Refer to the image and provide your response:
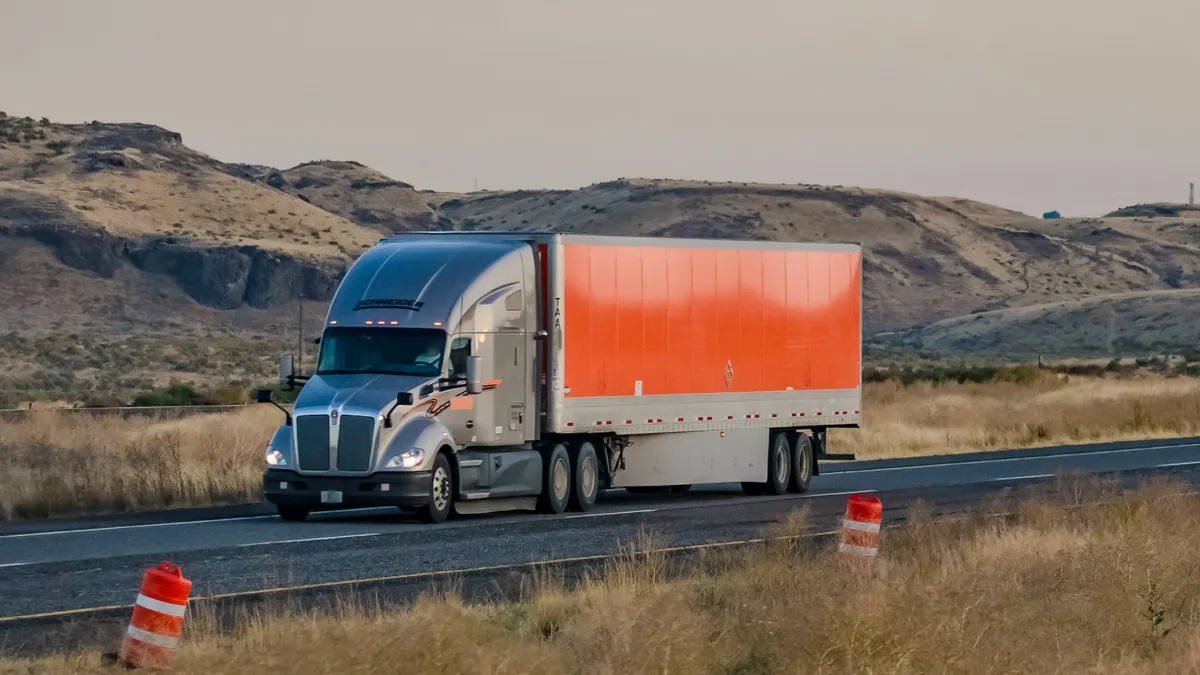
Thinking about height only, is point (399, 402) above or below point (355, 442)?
above

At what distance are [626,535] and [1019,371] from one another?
49.7 metres

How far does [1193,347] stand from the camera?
121m

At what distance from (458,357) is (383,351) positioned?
92 centimetres

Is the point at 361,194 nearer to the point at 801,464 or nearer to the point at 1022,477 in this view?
the point at 1022,477

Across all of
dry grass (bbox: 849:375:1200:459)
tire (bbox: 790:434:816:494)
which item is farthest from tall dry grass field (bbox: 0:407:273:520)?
dry grass (bbox: 849:375:1200:459)

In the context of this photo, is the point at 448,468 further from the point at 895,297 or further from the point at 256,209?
the point at 895,297

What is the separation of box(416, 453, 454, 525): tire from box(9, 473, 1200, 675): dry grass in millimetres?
6728

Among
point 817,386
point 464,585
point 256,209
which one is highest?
point 256,209

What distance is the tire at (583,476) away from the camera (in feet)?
78.6

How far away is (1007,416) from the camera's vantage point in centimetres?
4700

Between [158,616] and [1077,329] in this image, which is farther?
[1077,329]

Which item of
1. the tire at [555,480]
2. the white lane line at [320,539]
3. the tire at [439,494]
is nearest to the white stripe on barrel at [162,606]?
the white lane line at [320,539]

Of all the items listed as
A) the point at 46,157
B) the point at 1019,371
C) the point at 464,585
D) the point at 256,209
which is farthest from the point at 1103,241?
the point at 464,585

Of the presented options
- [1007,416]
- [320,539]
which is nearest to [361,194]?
[1007,416]
